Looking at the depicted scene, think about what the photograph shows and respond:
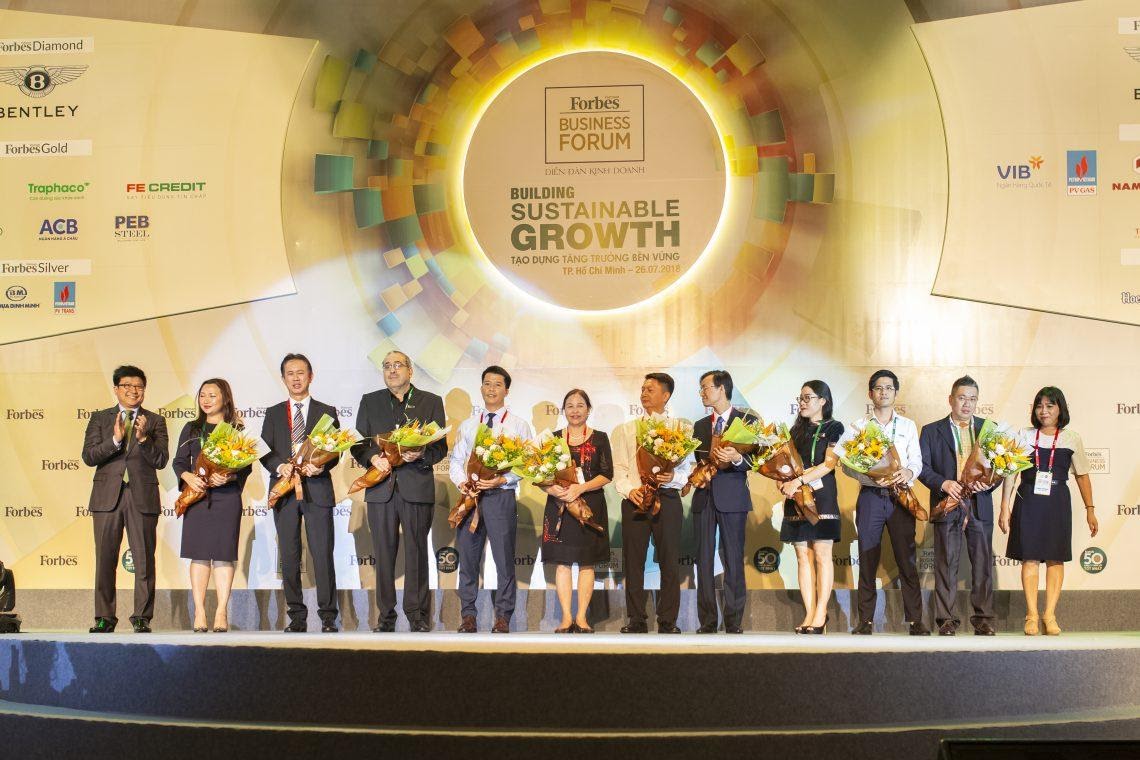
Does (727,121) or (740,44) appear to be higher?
(740,44)

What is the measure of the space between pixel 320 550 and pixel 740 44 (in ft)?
11.9

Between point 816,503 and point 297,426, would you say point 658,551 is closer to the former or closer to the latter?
point 816,503

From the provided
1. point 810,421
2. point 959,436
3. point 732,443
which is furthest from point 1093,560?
point 732,443

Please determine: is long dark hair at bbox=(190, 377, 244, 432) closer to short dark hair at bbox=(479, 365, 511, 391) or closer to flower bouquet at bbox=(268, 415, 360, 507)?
flower bouquet at bbox=(268, 415, 360, 507)

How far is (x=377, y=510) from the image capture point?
19.7 ft

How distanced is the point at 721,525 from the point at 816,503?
0.49 meters

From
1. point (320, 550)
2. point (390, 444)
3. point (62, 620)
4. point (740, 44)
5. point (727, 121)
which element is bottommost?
point (62, 620)

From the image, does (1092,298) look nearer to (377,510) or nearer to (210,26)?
(377,510)

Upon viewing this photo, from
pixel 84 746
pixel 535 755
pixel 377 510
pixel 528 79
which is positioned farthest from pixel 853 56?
pixel 84 746

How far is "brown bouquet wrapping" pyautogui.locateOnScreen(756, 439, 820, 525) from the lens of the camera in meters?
5.74

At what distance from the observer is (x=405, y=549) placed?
6.01 metres

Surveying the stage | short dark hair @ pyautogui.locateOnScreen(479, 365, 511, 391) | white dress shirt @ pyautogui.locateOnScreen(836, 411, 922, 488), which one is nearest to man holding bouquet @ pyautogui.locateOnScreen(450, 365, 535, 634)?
short dark hair @ pyautogui.locateOnScreen(479, 365, 511, 391)

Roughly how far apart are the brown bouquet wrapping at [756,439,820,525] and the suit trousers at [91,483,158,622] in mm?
3134

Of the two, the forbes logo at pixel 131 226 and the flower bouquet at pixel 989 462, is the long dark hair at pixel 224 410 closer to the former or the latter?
the forbes logo at pixel 131 226
